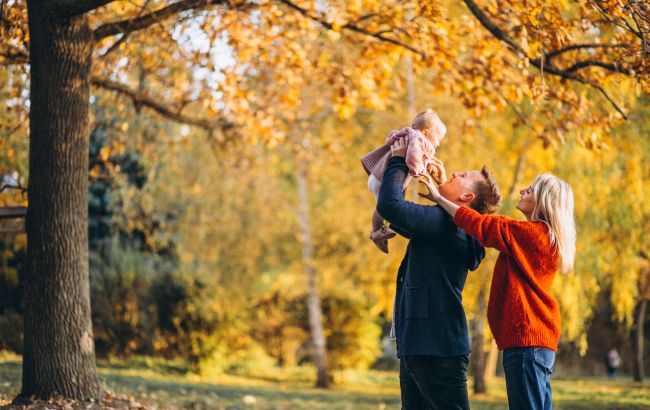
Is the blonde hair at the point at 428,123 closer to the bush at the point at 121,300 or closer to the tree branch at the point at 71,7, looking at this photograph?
the tree branch at the point at 71,7

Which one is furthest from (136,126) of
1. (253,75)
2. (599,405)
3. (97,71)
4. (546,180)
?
(546,180)

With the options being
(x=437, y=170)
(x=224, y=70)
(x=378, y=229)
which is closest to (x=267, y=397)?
(x=224, y=70)

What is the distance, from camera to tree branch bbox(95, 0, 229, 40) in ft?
21.9

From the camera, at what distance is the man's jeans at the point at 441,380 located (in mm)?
3287

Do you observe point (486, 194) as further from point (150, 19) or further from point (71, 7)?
point (150, 19)

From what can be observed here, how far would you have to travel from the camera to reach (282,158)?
60.2 ft

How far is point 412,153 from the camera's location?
3.38 metres

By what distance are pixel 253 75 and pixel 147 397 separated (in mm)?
5591

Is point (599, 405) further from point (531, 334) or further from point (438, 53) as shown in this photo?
point (531, 334)

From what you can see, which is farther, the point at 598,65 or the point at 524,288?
the point at 598,65

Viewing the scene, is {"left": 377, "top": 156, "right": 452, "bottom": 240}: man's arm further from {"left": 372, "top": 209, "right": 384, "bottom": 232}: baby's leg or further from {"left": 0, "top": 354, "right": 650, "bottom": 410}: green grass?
{"left": 0, "top": 354, "right": 650, "bottom": 410}: green grass

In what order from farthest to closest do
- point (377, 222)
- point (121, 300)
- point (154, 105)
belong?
point (121, 300), point (154, 105), point (377, 222)

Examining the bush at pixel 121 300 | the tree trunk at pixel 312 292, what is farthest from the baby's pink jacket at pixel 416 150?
→ the bush at pixel 121 300

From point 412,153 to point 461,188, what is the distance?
0.37 metres
